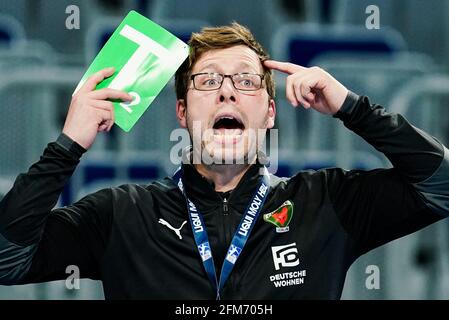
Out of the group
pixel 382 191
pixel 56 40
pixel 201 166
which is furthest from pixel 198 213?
pixel 56 40

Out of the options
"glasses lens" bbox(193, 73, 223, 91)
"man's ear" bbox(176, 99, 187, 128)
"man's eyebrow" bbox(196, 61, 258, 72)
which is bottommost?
"man's ear" bbox(176, 99, 187, 128)

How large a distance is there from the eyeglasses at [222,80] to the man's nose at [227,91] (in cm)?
1

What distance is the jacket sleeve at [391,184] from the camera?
2508 millimetres

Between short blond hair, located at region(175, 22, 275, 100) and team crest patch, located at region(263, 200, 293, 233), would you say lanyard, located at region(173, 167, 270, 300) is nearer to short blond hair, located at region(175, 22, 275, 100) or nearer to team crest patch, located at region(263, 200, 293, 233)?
team crest patch, located at region(263, 200, 293, 233)

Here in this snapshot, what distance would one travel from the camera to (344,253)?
2.62m

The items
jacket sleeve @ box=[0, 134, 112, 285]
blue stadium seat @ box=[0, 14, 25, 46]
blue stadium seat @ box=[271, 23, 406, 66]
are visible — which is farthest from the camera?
blue stadium seat @ box=[271, 23, 406, 66]

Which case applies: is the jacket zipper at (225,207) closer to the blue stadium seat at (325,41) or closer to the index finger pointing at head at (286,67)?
the index finger pointing at head at (286,67)

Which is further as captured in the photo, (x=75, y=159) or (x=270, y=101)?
(x=270, y=101)

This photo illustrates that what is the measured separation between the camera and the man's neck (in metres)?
2.77

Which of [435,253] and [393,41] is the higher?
[393,41]

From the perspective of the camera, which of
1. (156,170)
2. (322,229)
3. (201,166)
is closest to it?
(322,229)

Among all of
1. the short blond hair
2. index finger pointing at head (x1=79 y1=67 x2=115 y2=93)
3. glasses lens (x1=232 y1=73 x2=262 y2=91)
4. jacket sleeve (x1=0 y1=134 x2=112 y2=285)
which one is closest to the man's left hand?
glasses lens (x1=232 y1=73 x2=262 y2=91)
